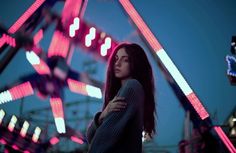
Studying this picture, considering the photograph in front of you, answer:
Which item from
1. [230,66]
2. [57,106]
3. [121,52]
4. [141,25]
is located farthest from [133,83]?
[230,66]

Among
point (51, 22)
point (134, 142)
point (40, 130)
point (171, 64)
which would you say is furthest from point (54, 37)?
point (40, 130)

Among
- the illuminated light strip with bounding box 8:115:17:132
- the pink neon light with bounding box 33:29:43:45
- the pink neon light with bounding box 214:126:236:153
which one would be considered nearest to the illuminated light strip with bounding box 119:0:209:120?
the pink neon light with bounding box 214:126:236:153

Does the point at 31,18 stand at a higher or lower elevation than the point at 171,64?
higher

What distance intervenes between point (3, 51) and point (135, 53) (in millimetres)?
9257

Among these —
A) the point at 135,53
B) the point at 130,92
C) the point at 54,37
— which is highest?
the point at 54,37

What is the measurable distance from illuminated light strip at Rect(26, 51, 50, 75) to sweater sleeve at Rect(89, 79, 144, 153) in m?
9.73

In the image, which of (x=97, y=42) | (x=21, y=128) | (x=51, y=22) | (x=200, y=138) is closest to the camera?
(x=200, y=138)

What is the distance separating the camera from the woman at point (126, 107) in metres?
1.43

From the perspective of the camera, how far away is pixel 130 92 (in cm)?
153

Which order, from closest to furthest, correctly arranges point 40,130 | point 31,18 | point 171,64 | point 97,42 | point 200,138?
point 200,138, point 171,64, point 31,18, point 97,42, point 40,130

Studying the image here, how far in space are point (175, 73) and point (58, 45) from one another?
12.5 feet

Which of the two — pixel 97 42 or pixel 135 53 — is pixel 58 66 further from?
pixel 135 53

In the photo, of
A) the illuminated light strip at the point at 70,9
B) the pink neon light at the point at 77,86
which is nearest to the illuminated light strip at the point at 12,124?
the pink neon light at the point at 77,86

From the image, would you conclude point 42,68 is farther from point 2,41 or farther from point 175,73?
point 175,73
